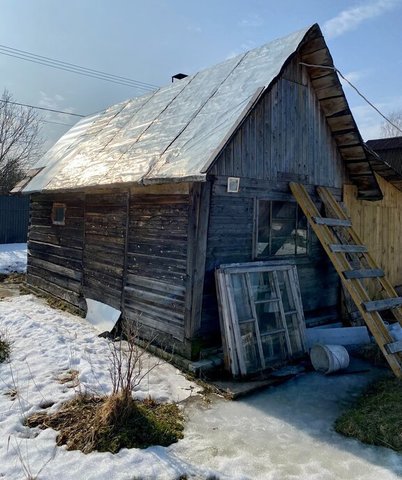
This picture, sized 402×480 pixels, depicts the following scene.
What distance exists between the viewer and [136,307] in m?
6.88

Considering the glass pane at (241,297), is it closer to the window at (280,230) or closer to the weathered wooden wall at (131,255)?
the weathered wooden wall at (131,255)

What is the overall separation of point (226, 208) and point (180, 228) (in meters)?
0.77

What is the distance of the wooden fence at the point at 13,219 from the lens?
19.5m

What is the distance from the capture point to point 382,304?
5.93 meters

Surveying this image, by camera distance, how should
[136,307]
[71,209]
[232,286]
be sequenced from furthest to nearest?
[71,209] → [136,307] → [232,286]

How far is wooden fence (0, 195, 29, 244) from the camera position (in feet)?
64.1

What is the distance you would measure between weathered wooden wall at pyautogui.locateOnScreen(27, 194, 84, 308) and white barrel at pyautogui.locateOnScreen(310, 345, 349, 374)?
4937 millimetres

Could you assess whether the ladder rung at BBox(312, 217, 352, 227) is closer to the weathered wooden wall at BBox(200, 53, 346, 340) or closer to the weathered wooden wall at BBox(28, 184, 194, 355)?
the weathered wooden wall at BBox(200, 53, 346, 340)

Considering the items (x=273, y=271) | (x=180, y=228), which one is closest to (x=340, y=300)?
(x=273, y=271)

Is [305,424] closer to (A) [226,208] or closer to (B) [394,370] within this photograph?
(B) [394,370]

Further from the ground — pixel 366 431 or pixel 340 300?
pixel 340 300

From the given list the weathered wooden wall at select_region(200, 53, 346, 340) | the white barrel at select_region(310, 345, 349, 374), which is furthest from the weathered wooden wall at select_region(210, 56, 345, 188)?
the white barrel at select_region(310, 345, 349, 374)

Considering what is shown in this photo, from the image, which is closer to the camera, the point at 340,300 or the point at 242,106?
the point at 242,106

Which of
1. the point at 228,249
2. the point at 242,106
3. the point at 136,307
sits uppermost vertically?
the point at 242,106
